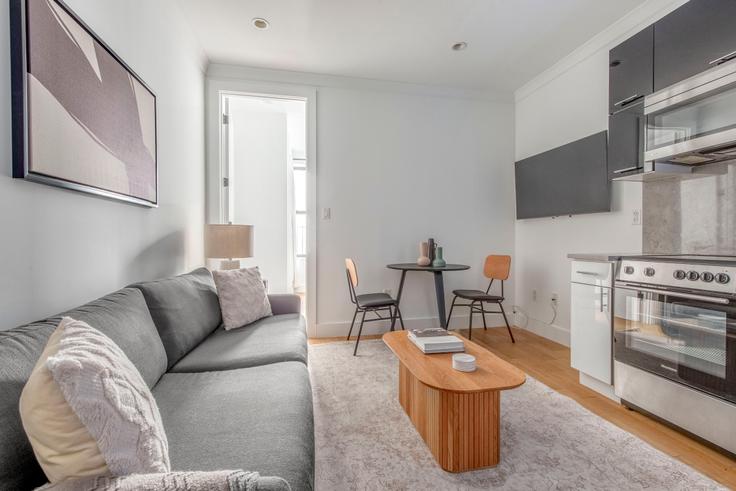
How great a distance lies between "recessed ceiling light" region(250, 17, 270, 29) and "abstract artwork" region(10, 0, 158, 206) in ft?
3.89

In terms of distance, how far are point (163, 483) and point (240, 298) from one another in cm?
173

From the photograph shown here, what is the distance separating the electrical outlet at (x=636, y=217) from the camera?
253 centimetres

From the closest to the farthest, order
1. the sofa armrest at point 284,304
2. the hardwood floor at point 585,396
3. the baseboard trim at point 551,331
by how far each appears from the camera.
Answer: the hardwood floor at point 585,396 < the sofa armrest at point 284,304 < the baseboard trim at point 551,331

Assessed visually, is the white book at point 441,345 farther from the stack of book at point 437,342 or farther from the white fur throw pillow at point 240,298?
the white fur throw pillow at point 240,298

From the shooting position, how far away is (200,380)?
1.40 meters

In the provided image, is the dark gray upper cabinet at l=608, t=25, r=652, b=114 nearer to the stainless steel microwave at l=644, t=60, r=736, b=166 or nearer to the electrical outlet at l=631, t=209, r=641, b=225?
the stainless steel microwave at l=644, t=60, r=736, b=166

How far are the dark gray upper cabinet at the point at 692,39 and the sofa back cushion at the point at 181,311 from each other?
3.15 m

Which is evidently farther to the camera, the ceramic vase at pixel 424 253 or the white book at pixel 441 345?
the ceramic vase at pixel 424 253

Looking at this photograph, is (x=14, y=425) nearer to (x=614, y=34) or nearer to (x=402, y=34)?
(x=402, y=34)

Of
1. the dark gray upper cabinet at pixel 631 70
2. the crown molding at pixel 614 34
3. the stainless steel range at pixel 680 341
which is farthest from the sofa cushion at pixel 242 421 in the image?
A: the crown molding at pixel 614 34

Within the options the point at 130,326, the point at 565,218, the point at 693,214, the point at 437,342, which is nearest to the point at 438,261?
the point at 565,218

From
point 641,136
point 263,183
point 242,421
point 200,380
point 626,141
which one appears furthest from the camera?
point 263,183

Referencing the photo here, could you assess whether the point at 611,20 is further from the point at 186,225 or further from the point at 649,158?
the point at 186,225

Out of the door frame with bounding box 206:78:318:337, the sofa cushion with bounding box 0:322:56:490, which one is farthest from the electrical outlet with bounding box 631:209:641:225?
the sofa cushion with bounding box 0:322:56:490
